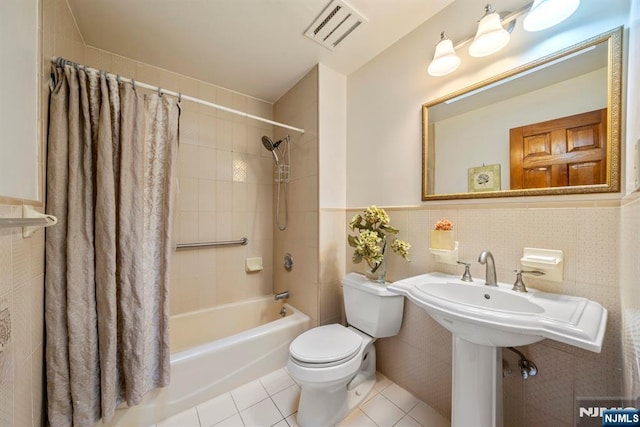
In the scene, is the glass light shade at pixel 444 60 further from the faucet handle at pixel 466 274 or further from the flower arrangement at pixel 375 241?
the faucet handle at pixel 466 274

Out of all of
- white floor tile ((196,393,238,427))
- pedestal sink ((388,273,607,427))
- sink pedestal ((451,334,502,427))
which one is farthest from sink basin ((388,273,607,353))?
white floor tile ((196,393,238,427))

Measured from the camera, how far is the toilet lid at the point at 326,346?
1136 millimetres

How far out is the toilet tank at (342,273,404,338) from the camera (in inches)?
52.2

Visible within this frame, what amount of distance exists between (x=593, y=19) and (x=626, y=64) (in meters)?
0.22

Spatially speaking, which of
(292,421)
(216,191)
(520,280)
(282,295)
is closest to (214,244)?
(216,191)

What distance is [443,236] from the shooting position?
115 centimetres

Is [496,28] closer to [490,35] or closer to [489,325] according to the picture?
[490,35]

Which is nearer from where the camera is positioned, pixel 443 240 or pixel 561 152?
pixel 561 152

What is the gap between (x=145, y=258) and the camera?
1165mm

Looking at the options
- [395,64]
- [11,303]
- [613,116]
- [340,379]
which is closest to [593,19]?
[613,116]

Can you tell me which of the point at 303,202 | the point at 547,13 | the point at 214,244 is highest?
the point at 547,13

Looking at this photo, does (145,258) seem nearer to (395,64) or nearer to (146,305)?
(146,305)

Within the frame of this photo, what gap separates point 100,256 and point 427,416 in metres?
1.83

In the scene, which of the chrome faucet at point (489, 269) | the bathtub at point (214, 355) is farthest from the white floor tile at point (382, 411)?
the chrome faucet at point (489, 269)
